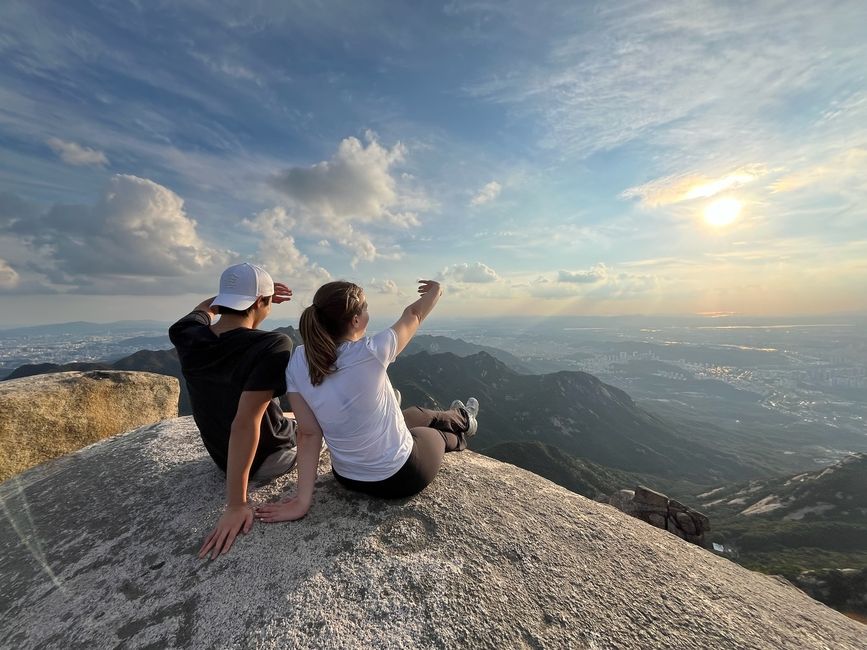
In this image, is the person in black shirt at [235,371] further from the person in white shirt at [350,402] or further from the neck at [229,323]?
the person in white shirt at [350,402]

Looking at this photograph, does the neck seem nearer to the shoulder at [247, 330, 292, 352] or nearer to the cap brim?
the cap brim

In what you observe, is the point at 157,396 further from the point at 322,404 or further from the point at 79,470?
the point at 322,404

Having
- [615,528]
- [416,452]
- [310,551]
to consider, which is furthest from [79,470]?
[615,528]

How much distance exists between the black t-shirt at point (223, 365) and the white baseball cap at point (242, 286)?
39cm

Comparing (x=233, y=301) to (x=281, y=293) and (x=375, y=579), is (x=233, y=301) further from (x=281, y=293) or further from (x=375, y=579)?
(x=375, y=579)

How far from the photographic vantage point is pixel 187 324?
5449 mm

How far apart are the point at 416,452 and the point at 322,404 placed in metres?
1.71

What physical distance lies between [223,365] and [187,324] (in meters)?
1.01

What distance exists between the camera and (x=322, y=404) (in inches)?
191

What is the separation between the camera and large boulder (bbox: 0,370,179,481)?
10.1 m

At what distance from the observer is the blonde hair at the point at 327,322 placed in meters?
4.61

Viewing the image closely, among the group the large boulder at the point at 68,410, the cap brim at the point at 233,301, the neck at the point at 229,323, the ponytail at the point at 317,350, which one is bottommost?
the large boulder at the point at 68,410

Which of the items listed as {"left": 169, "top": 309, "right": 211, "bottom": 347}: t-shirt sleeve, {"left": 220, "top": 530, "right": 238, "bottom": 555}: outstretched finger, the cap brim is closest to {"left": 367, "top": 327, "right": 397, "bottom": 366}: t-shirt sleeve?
the cap brim

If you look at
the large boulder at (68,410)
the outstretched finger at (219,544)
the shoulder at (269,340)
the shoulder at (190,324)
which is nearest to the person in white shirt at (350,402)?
the shoulder at (269,340)
